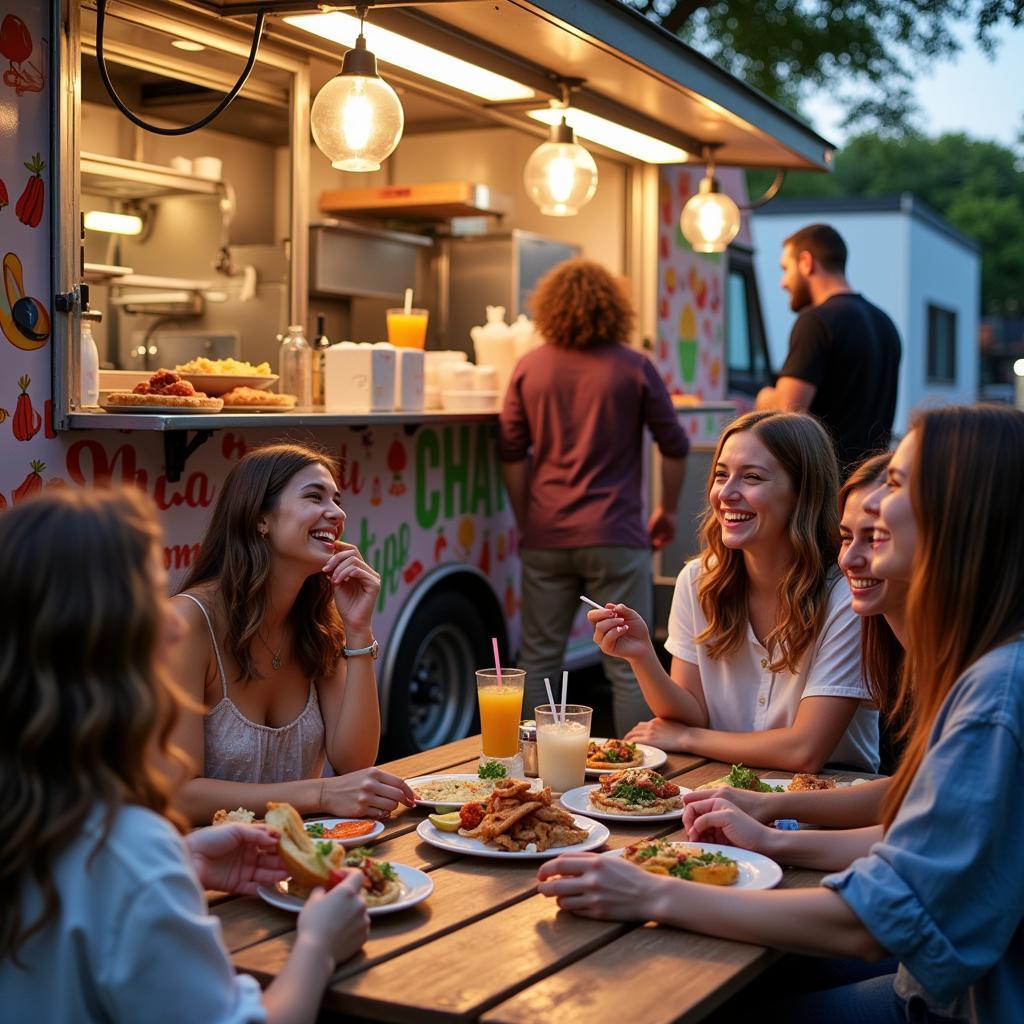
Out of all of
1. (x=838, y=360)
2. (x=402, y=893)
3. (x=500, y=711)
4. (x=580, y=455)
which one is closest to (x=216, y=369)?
(x=580, y=455)

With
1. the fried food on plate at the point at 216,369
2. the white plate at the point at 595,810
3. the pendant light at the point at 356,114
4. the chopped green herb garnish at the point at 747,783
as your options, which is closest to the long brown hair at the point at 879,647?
the chopped green herb garnish at the point at 747,783

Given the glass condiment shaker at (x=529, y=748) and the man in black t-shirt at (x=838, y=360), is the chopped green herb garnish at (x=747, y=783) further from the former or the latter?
the man in black t-shirt at (x=838, y=360)

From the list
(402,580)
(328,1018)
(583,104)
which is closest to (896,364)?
(583,104)

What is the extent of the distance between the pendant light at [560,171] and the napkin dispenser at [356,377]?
0.92m

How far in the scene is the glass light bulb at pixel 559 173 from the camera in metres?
5.39

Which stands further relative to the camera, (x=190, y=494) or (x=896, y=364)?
(x=896, y=364)

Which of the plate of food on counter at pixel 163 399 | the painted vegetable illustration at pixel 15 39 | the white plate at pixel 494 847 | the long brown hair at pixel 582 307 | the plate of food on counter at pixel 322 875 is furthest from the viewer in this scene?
the long brown hair at pixel 582 307

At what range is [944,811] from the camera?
6.08 ft

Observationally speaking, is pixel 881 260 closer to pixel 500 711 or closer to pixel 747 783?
pixel 500 711

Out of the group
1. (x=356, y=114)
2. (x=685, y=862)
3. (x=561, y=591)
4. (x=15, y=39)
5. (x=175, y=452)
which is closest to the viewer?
(x=685, y=862)

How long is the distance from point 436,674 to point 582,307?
5.62ft

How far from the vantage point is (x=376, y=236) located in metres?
7.04

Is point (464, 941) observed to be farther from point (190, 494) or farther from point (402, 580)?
point (402, 580)

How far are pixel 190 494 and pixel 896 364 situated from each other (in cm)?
335
